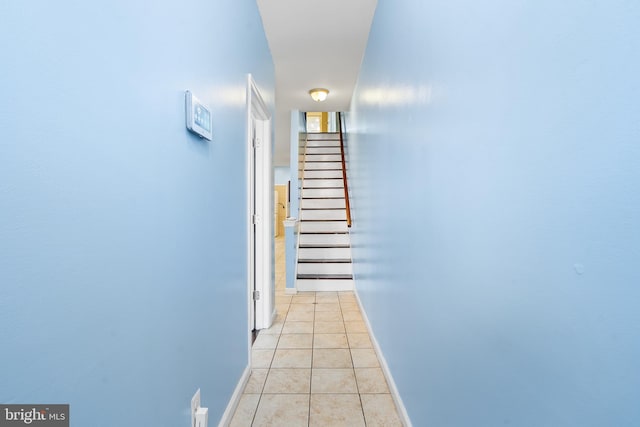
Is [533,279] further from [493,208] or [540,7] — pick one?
[540,7]

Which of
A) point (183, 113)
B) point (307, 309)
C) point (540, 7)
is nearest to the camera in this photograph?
point (540, 7)

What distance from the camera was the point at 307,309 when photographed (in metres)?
3.58

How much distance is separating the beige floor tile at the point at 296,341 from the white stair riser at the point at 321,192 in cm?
318

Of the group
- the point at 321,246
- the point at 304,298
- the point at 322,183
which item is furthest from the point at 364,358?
the point at 322,183

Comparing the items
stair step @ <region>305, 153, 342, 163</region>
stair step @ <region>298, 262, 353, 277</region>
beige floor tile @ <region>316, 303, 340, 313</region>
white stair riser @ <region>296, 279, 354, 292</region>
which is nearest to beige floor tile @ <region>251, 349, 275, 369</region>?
beige floor tile @ <region>316, 303, 340, 313</region>

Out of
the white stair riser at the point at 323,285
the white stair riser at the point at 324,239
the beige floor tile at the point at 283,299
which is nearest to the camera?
the beige floor tile at the point at 283,299

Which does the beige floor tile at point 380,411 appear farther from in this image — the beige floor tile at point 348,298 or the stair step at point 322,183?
the stair step at point 322,183

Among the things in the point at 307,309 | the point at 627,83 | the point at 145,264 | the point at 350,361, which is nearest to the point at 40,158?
the point at 145,264

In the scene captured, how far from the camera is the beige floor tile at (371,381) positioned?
2.02 m

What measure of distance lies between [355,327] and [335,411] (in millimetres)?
1282

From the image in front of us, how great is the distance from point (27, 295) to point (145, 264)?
1.20 feet

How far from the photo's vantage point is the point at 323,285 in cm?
432

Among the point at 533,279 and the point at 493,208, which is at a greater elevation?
the point at 493,208

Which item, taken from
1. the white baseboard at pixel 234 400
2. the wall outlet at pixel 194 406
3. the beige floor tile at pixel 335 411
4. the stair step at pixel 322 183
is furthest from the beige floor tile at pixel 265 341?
the stair step at pixel 322 183
